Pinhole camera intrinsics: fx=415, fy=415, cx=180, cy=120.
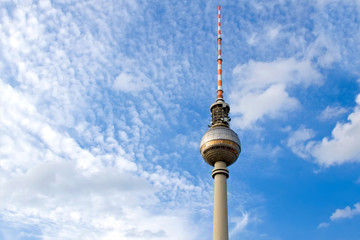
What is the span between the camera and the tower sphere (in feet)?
245

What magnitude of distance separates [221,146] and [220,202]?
1028 cm

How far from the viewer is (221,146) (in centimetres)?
7481

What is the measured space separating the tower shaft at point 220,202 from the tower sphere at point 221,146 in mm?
1411

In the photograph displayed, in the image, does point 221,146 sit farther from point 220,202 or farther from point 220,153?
point 220,202

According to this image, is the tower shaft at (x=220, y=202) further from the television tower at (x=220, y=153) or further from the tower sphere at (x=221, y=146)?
the tower sphere at (x=221, y=146)

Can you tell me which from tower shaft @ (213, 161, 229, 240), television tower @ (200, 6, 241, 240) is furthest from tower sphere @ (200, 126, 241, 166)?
tower shaft @ (213, 161, 229, 240)

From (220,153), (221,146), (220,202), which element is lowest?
(220,202)

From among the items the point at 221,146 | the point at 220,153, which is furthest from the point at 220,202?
the point at 221,146

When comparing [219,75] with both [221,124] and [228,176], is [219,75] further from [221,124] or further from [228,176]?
[228,176]

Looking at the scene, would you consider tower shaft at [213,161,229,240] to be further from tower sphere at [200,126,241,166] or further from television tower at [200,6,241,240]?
tower sphere at [200,126,241,166]

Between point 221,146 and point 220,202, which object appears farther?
point 221,146

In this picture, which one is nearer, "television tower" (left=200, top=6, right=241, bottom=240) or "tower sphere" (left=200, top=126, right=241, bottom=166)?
"television tower" (left=200, top=6, right=241, bottom=240)

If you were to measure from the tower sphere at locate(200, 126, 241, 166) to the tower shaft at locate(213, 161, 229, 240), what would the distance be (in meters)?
1.41

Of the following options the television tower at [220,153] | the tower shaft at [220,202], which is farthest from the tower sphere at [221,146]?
the tower shaft at [220,202]
